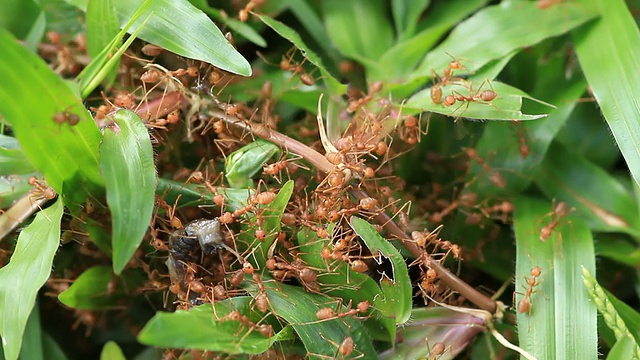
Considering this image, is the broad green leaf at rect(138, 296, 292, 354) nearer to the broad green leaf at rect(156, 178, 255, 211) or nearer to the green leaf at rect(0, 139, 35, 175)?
the broad green leaf at rect(156, 178, 255, 211)

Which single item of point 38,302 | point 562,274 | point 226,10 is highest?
point 226,10

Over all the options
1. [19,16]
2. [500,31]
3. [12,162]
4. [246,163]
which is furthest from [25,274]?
[500,31]

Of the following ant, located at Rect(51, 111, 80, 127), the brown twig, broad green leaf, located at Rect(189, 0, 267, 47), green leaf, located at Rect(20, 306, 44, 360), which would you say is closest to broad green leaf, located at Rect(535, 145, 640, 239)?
the brown twig

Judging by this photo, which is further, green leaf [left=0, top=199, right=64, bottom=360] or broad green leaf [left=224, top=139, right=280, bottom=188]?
broad green leaf [left=224, top=139, right=280, bottom=188]

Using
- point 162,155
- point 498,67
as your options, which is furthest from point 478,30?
point 162,155

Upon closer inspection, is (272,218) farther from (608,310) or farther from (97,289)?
(608,310)

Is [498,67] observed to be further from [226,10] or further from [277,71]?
[226,10]
